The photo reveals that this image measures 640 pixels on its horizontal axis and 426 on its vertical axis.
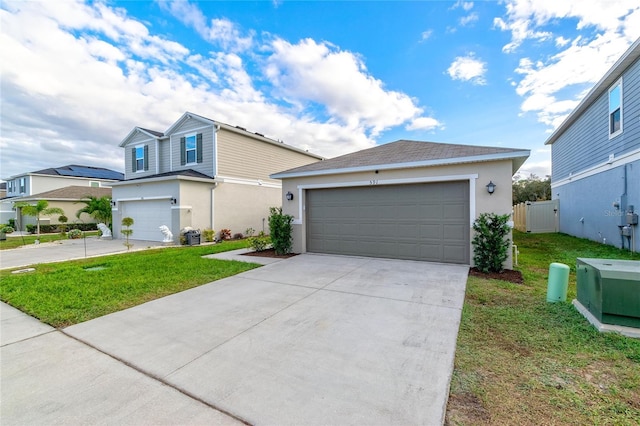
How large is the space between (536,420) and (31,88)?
1902cm

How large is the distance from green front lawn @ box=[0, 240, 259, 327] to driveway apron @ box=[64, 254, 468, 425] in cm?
52

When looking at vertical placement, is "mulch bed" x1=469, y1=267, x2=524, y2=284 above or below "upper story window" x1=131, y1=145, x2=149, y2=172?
below

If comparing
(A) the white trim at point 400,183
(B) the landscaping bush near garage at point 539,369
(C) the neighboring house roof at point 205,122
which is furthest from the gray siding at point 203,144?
(B) the landscaping bush near garage at point 539,369

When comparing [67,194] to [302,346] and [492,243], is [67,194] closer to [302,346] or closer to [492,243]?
[302,346]

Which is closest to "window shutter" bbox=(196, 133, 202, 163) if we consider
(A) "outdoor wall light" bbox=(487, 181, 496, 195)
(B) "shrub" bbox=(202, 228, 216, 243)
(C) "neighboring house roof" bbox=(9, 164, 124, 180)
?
(B) "shrub" bbox=(202, 228, 216, 243)

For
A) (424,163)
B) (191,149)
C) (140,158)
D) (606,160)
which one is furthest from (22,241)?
(606,160)

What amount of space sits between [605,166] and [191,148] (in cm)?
1834

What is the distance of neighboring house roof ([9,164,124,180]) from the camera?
26828mm

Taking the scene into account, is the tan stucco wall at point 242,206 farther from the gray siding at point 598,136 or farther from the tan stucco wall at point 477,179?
the gray siding at point 598,136

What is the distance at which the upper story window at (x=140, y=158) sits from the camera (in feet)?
53.2

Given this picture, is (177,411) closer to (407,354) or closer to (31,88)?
(407,354)

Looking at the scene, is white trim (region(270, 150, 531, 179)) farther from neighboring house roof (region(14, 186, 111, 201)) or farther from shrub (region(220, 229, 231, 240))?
neighboring house roof (region(14, 186, 111, 201))

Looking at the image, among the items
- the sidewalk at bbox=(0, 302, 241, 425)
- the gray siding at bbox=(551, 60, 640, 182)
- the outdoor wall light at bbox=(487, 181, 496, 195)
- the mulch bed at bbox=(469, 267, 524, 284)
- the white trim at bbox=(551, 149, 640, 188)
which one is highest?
the gray siding at bbox=(551, 60, 640, 182)

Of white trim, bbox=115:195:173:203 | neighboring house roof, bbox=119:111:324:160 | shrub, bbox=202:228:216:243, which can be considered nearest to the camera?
white trim, bbox=115:195:173:203
